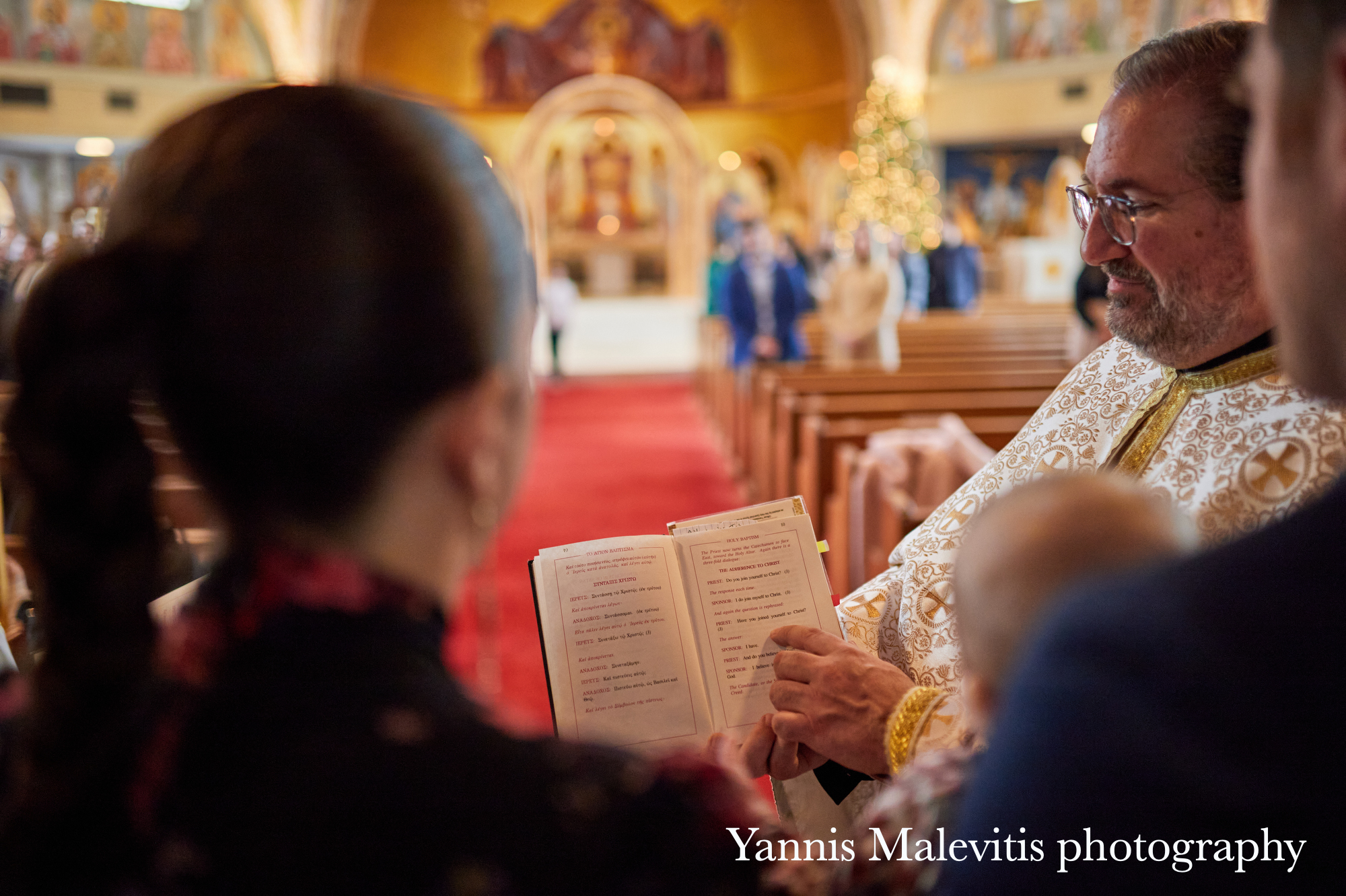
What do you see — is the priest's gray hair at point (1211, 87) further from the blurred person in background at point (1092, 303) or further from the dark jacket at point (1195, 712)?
the blurred person in background at point (1092, 303)

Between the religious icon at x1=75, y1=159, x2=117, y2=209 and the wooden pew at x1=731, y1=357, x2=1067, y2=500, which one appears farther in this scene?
the religious icon at x1=75, y1=159, x2=117, y2=209

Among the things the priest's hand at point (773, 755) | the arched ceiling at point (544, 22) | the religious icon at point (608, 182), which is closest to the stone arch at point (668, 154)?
the religious icon at point (608, 182)

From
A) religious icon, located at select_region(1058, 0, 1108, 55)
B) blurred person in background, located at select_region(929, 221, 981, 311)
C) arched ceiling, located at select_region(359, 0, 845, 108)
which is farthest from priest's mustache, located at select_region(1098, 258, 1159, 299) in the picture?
arched ceiling, located at select_region(359, 0, 845, 108)

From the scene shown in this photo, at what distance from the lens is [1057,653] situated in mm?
646

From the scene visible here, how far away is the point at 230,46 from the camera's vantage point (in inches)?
637

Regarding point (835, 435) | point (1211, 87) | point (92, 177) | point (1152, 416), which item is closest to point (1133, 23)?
point (835, 435)

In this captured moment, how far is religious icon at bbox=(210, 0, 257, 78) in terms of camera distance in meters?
16.0

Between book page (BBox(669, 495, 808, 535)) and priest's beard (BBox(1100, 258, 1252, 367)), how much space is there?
58 cm

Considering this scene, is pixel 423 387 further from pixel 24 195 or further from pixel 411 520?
pixel 24 195

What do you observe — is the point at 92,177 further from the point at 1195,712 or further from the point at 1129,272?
the point at 1195,712

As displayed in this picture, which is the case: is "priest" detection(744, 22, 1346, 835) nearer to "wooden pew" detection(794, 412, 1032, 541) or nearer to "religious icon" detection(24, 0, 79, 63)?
"wooden pew" detection(794, 412, 1032, 541)

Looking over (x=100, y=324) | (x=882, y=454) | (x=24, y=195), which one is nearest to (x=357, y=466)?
(x=100, y=324)

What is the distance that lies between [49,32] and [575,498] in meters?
13.7

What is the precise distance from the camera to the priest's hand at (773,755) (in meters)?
1.45
